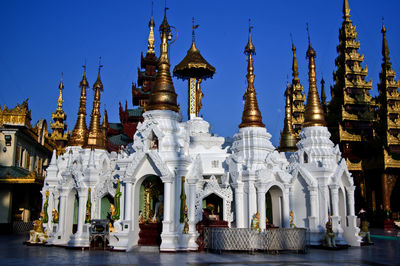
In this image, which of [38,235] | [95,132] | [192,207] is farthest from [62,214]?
[192,207]

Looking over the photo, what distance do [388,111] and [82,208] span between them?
33638mm

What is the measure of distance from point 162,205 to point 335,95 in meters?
34.8

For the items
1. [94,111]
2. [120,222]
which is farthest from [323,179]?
[94,111]

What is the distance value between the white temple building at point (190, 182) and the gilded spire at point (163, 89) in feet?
0.16

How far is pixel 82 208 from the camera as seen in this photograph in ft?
68.3

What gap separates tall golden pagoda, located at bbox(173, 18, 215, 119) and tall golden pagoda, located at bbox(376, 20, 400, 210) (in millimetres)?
22360

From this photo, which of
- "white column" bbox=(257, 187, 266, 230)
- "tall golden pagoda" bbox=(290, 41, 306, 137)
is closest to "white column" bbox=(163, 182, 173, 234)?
"white column" bbox=(257, 187, 266, 230)

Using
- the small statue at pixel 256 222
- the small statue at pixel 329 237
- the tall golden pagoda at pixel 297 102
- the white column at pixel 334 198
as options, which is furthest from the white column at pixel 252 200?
the tall golden pagoda at pixel 297 102

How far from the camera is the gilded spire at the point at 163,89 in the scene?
19984 mm

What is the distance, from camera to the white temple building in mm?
18328

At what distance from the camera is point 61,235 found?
69.7ft

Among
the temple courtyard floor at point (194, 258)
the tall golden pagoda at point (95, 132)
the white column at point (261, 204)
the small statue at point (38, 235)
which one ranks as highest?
the tall golden pagoda at point (95, 132)

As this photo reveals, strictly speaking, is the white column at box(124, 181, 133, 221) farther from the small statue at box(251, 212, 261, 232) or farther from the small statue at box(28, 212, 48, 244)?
the small statue at box(28, 212, 48, 244)

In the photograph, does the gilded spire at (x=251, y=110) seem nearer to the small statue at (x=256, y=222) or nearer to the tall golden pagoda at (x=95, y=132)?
the small statue at (x=256, y=222)
